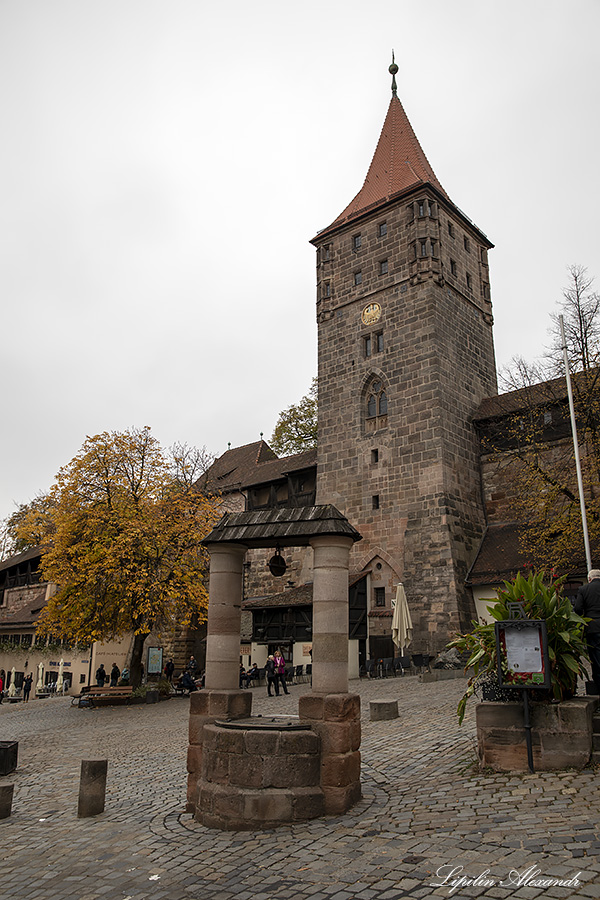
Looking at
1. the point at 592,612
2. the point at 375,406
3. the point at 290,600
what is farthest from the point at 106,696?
the point at 592,612

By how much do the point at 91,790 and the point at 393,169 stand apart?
30043mm

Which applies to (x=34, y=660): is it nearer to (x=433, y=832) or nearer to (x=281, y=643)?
(x=281, y=643)

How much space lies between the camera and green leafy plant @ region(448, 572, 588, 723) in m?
7.10

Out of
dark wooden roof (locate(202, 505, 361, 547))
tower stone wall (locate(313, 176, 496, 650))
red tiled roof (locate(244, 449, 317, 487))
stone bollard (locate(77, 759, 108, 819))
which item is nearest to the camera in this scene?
dark wooden roof (locate(202, 505, 361, 547))

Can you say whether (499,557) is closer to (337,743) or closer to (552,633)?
(552,633)

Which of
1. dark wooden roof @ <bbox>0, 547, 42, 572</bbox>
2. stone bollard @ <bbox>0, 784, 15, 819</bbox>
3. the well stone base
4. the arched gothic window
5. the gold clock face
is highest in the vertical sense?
the gold clock face

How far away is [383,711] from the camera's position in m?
12.4

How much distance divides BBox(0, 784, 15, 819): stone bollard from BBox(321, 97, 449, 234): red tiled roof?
26232 millimetres

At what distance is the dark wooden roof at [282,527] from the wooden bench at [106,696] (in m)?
15.3

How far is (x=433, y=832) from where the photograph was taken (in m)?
5.58

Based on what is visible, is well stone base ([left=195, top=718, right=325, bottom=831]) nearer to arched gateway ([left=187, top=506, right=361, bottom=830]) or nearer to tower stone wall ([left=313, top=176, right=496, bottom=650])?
arched gateway ([left=187, top=506, right=361, bottom=830])

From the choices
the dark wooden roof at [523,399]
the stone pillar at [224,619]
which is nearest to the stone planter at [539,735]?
the stone pillar at [224,619]

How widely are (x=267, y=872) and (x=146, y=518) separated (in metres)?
17.4

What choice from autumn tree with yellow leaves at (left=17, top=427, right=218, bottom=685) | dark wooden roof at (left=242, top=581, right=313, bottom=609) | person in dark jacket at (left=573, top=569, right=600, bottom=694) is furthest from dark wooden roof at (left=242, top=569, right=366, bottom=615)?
person in dark jacket at (left=573, top=569, right=600, bottom=694)
